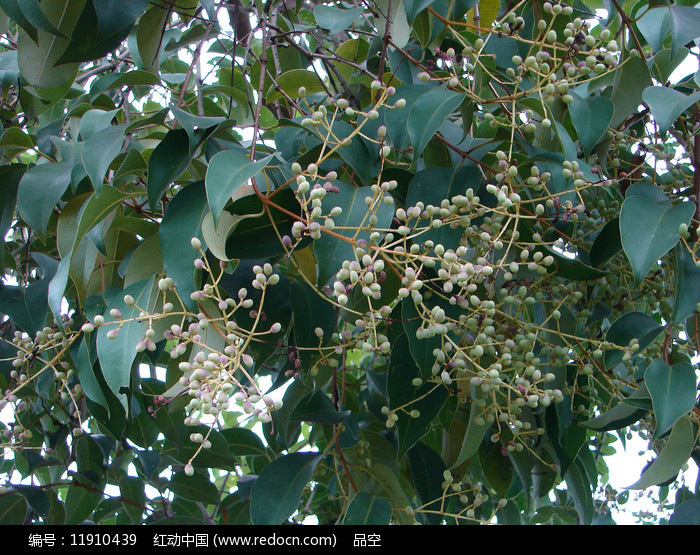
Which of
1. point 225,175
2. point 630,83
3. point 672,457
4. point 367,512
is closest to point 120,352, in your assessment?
point 225,175

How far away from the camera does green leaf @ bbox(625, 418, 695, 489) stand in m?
0.81

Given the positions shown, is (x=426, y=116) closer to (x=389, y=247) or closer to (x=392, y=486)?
(x=389, y=247)

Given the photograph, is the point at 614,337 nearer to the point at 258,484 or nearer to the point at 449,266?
the point at 449,266

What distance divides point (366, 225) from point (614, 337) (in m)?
0.39

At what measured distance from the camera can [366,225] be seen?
742 millimetres

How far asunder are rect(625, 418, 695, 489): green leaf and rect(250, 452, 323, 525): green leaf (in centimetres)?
48

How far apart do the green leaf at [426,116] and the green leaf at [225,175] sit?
0.67ft

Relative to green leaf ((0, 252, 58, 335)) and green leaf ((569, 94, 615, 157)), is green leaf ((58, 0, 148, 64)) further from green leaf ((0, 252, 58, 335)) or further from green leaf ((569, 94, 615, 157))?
green leaf ((569, 94, 615, 157))

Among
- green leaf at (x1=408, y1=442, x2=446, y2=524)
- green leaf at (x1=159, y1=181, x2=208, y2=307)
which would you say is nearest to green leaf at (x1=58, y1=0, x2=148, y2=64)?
green leaf at (x1=159, y1=181, x2=208, y2=307)

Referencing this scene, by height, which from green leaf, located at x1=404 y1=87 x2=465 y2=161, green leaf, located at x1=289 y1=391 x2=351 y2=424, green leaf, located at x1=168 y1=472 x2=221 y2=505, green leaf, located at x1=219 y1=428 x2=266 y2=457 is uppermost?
green leaf, located at x1=404 y1=87 x2=465 y2=161

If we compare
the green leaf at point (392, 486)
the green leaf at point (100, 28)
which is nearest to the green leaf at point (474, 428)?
the green leaf at point (392, 486)

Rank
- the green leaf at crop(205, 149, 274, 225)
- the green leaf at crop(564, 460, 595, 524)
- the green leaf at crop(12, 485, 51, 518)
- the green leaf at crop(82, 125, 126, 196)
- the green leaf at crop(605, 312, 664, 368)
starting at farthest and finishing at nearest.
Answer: the green leaf at crop(12, 485, 51, 518) → the green leaf at crop(564, 460, 595, 524) → the green leaf at crop(605, 312, 664, 368) → the green leaf at crop(82, 125, 126, 196) → the green leaf at crop(205, 149, 274, 225)

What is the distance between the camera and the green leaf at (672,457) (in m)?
0.81
